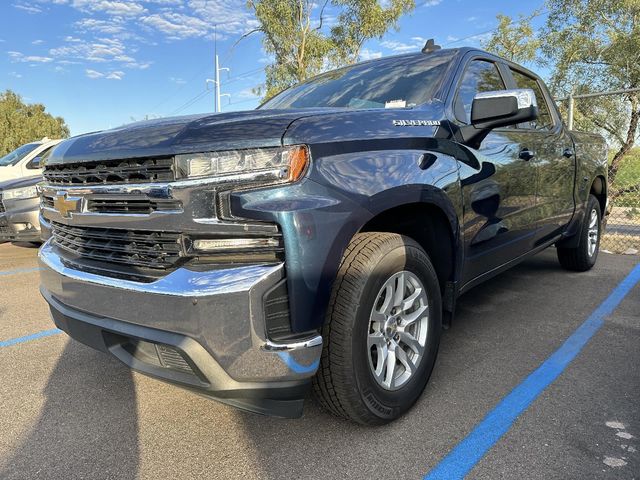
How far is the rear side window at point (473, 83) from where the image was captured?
9.53 feet

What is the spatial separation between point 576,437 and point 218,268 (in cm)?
178

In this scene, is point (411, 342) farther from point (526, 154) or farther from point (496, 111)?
point (526, 154)

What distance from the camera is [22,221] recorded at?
6.10 meters

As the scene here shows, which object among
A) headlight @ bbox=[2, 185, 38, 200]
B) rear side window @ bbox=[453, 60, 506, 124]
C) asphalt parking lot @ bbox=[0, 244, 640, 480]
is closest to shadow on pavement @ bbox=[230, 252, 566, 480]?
asphalt parking lot @ bbox=[0, 244, 640, 480]

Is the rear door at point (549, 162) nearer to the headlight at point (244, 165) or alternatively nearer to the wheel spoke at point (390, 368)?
the wheel spoke at point (390, 368)

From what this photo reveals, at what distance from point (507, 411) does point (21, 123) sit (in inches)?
1903

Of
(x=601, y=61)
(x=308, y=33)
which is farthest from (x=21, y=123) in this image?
(x=601, y=61)

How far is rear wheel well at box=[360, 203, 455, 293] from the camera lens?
7.98 ft

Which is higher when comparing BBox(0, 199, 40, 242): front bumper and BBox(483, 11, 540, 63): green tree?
BBox(483, 11, 540, 63): green tree

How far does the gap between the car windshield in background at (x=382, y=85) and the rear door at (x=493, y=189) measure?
0.57 feet

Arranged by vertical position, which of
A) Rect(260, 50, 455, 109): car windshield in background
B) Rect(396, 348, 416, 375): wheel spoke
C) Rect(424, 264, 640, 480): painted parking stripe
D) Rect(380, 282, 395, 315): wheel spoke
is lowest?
Rect(424, 264, 640, 480): painted parking stripe

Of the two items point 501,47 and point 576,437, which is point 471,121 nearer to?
point 576,437

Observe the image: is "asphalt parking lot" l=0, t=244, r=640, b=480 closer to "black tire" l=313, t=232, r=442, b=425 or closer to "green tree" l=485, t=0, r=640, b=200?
"black tire" l=313, t=232, r=442, b=425

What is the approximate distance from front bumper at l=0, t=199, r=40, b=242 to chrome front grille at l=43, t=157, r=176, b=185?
13.9ft
